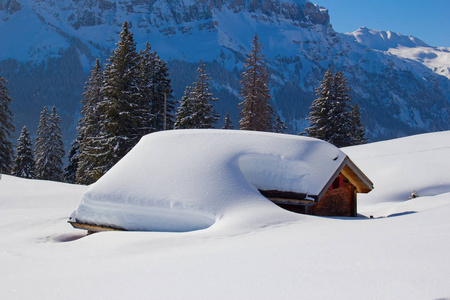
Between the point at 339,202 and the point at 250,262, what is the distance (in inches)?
306

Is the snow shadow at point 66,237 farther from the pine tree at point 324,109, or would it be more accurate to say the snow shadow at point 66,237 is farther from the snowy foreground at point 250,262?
the pine tree at point 324,109

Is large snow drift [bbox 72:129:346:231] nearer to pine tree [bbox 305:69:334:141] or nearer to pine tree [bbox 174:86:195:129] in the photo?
pine tree [bbox 174:86:195:129]

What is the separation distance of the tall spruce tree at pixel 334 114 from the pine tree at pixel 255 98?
4.23m

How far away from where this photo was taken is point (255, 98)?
31250 millimetres

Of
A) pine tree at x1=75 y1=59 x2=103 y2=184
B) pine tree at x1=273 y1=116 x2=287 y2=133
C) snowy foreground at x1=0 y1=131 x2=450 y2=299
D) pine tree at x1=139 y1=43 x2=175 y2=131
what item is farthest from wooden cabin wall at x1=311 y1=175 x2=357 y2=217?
pine tree at x1=273 y1=116 x2=287 y2=133

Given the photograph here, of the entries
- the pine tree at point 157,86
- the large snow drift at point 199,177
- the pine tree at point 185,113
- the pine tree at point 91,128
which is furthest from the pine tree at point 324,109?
the large snow drift at point 199,177

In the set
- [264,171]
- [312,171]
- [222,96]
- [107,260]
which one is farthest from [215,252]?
[222,96]

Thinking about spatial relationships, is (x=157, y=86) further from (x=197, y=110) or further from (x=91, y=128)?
(x=91, y=128)

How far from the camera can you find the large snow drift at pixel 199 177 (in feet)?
25.6

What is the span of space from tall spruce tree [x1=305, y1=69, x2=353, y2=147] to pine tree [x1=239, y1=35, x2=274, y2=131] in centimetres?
Result: 423

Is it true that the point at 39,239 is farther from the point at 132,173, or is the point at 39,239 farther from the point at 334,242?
the point at 334,242

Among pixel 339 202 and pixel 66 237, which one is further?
pixel 339 202

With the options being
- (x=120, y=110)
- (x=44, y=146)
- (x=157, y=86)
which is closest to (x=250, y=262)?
(x=120, y=110)

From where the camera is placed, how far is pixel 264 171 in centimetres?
942
